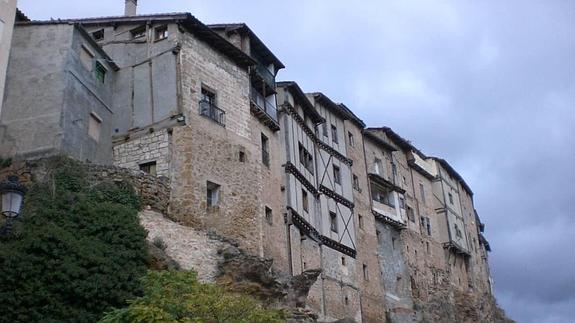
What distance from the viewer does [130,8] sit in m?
34.7

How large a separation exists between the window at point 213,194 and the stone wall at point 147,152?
5.55 feet

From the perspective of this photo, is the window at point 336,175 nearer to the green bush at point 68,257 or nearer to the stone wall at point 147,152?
the stone wall at point 147,152

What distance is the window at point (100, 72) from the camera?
3008 cm

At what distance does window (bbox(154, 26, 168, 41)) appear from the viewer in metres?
30.9

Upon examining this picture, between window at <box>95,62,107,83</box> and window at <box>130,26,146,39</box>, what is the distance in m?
2.16

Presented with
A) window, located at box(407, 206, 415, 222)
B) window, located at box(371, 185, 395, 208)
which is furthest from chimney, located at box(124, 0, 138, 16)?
window, located at box(407, 206, 415, 222)

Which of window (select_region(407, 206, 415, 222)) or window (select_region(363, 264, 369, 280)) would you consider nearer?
window (select_region(363, 264, 369, 280))

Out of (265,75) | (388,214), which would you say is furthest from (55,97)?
(388,214)

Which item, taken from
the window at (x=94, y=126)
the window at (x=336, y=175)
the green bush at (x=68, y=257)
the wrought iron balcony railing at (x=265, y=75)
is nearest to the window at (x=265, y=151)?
the wrought iron balcony railing at (x=265, y=75)

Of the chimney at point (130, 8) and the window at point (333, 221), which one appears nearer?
the chimney at point (130, 8)

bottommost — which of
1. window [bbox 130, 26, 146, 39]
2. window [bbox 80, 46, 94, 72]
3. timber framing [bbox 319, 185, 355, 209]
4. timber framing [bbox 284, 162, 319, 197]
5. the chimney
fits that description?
timber framing [bbox 284, 162, 319, 197]

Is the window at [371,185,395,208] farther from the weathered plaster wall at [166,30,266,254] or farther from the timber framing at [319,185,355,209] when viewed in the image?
the weathered plaster wall at [166,30,266,254]

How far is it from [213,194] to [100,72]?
7.06 meters

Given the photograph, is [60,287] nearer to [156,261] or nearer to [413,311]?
[156,261]
